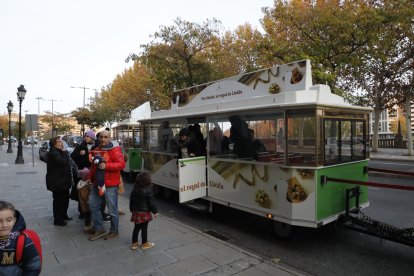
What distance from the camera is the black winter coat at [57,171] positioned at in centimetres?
620

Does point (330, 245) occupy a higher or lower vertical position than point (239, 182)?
lower

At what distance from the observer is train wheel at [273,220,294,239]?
18.2 ft

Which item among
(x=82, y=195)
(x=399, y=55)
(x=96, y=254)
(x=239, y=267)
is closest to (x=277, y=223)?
(x=239, y=267)

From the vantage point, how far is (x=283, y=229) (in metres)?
5.66

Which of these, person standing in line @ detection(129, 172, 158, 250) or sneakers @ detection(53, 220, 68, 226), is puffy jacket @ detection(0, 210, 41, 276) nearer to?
person standing in line @ detection(129, 172, 158, 250)

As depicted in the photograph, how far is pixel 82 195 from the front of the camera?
241 inches

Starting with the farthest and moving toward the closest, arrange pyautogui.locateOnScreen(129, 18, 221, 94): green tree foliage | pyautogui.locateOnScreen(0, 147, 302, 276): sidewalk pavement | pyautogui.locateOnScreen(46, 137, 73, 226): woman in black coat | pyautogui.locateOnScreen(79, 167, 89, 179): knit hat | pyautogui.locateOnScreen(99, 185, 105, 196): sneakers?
1. pyautogui.locateOnScreen(129, 18, 221, 94): green tree foliage
2. pyautogui.locateOnScreen(46, 137, 73, 226): woman in black coat
3. pyautogui.locateOnScreen(79, 167, 89, 179): knit hat
4. pyautogui.locateOnScreen(99, 185, 105, 196): sneakers
5. pyautogui.locateOnScreen(0, 147, 302, 276): sidewalk pavement

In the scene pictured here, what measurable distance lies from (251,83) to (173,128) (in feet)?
8.44

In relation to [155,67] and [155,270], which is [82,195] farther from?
[155,67]

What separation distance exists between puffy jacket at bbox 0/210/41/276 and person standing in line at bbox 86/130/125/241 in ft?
9.78

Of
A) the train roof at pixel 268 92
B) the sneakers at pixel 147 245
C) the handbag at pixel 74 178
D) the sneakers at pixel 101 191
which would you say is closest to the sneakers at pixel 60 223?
the handbag at pixel 74 178

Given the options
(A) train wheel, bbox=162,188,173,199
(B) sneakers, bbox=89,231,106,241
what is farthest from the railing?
(B) sneakers, bbox=89,231,106,241

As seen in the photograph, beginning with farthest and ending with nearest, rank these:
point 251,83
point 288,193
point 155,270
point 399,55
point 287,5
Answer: point 399,55, point 287,5, point 251,83, point 288,193, point 155,270

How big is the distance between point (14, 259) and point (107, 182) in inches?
122
